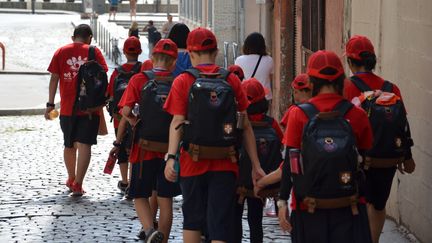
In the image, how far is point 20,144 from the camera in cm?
1806

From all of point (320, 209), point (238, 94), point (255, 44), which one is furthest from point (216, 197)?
point (255, 44)

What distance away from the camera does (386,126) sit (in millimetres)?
8375

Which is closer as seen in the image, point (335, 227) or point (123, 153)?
point (335, 227)

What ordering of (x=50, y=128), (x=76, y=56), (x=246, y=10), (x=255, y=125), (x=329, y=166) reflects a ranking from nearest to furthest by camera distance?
(x=329, y=166)
(x=255, y=125)
(x=76, y=56)
(x=50, y=128)
(x=246, y=10)

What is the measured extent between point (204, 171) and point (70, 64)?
4.92 m

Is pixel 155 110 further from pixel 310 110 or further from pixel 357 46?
pixel 310 110

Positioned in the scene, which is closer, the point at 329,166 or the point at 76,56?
the point at 329,166

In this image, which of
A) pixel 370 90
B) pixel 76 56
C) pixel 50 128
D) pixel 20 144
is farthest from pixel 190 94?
pixel 50 128

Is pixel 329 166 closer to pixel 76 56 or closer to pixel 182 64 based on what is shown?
pixel 182 64

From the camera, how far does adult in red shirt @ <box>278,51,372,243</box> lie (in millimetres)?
6910

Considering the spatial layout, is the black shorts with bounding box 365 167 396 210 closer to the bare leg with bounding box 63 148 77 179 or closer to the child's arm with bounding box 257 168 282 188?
the child's arm with bounding box 257 168 282 188

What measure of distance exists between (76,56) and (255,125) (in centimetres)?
433

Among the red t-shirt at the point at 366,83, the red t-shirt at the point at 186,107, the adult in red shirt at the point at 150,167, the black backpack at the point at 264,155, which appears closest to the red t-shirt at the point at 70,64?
the adult in red shirt at the point at 150,167

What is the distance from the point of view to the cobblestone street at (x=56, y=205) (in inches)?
430
